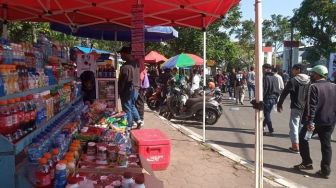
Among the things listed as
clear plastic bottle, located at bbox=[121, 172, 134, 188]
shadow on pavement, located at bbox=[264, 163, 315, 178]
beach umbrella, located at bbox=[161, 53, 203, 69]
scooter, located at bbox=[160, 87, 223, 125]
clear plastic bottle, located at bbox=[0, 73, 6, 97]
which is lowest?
shadow on pavement, located at bbox=[264, 163, 315, 178]

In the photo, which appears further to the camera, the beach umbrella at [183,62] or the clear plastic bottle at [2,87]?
the beach umbrella at [183,62]

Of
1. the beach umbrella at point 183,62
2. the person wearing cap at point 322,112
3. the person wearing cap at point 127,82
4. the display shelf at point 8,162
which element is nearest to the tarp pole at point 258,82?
the display shelf at point 8,162

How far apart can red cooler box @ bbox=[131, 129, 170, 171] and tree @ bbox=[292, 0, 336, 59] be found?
39267 millimetres

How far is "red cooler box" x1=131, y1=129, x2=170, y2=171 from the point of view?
18.6ft

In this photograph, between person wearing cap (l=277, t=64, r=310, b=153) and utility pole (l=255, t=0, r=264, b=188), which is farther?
person wearing cap (l=277, t=64, r=310, b=153)

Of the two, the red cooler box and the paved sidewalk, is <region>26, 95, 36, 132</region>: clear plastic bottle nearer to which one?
the red cooler box

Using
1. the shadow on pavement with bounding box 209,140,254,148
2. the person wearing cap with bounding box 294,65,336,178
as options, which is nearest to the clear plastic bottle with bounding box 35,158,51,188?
the person wearing cap with bounding box 294,65,336,178

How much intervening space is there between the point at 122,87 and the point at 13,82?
4.61 metres

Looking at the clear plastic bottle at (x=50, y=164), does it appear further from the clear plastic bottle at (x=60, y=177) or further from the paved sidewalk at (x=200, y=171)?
the paved sidewalk at (x=200, y=171)

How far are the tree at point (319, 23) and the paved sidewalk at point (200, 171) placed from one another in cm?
3776

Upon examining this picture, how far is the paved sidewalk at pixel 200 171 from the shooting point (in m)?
5.61

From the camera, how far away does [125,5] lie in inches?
221

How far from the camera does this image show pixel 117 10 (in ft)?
19.0

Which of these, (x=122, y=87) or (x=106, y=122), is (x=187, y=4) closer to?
(x=106, y=122)
